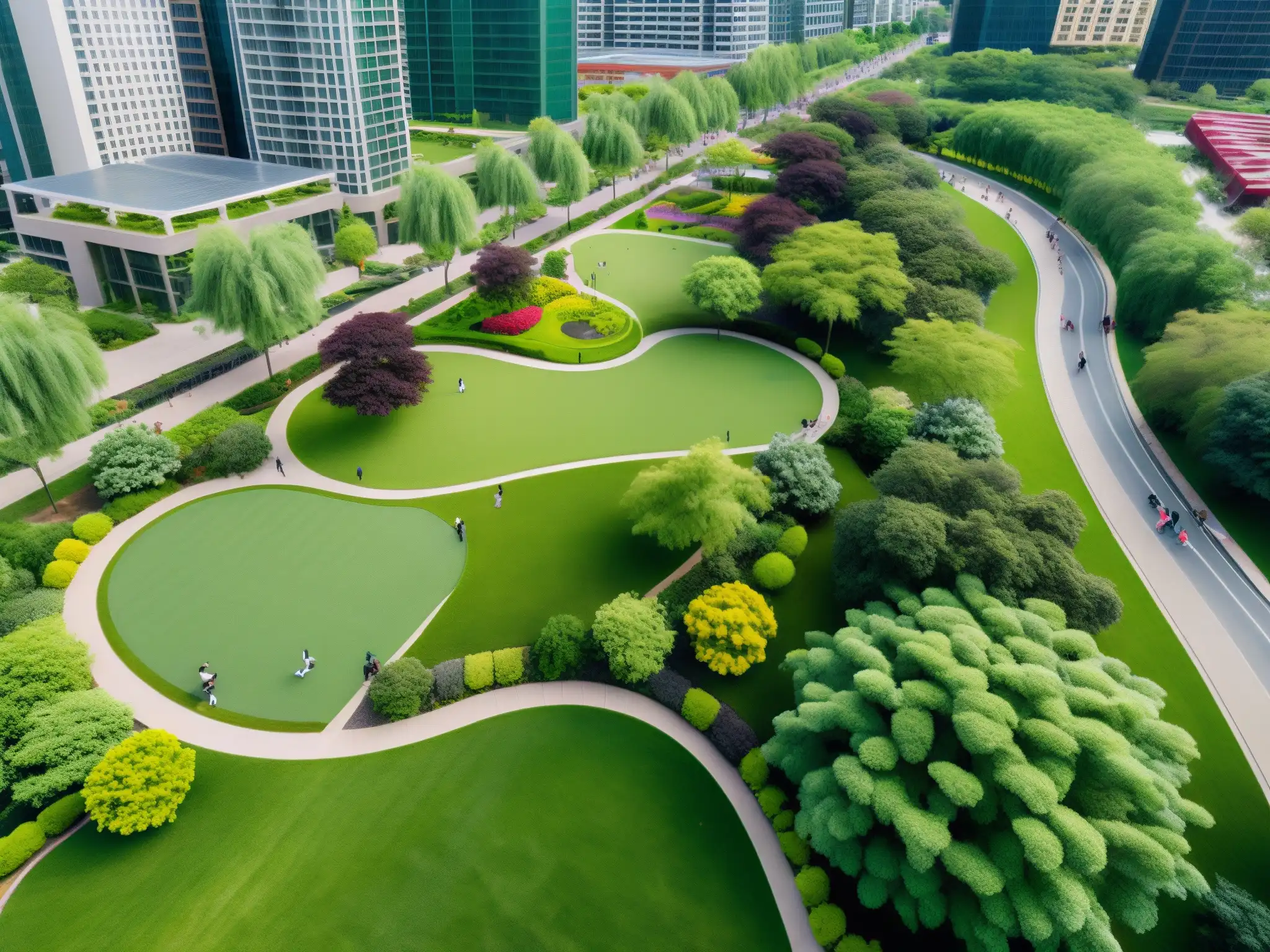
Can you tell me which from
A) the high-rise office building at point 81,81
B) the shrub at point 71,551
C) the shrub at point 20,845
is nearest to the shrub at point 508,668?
the shrub at point 20,845

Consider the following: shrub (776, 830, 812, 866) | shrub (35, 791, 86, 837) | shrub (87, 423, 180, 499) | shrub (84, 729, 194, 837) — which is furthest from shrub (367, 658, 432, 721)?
shrub (87, 423, 180, 499)

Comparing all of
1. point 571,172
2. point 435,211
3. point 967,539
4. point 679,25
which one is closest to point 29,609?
point 967,539

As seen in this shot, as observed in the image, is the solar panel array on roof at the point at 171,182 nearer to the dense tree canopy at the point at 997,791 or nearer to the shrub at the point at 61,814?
the shrub at the point at 61,814

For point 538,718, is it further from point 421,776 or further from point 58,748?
point 58,748

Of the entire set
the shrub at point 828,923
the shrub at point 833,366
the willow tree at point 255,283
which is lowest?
the shrub at point 828,923

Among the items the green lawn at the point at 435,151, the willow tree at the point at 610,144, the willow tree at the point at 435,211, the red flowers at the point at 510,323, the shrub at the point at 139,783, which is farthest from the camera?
the green lawn at the point at 435,151

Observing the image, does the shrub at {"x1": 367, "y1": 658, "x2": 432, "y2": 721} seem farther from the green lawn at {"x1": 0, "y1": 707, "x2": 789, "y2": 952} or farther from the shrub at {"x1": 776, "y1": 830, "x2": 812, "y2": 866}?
the shrub at {"x1": 776, "y1": 830, "x2": 812, "y2": 866}

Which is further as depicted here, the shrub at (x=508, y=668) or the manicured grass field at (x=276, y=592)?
the manicured grass field at (x=276, y=592)
